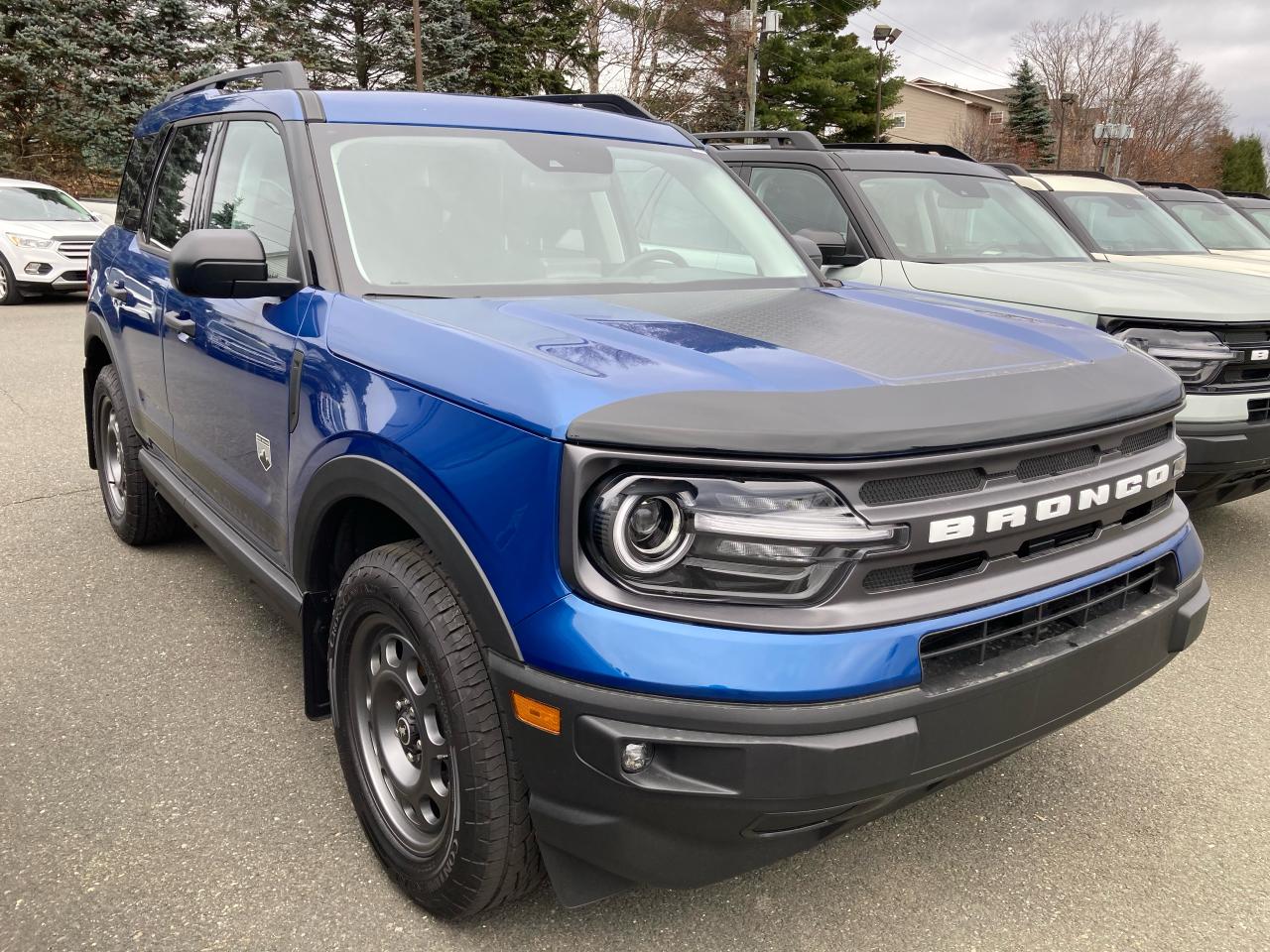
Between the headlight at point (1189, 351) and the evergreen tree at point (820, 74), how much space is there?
3518cm

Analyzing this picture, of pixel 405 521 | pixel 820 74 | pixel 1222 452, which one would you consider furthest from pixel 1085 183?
pixel 820 74

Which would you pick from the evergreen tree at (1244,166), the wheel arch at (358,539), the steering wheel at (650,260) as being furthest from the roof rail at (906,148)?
the evergreen tree at (1244,166)

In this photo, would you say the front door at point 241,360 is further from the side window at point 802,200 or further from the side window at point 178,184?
the side window at point 802,200

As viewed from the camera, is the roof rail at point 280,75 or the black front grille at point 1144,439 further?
the roof rail at point 280,75

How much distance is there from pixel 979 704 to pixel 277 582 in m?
1.97

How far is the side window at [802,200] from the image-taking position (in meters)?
6.00

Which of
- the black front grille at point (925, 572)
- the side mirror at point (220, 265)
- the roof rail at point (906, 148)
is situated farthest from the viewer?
the roof rail at point (906, 148)

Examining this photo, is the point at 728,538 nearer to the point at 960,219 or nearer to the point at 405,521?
the point at 405,521

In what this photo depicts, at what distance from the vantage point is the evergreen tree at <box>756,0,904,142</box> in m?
38.5

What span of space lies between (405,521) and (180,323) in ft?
5.65

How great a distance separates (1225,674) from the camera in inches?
149

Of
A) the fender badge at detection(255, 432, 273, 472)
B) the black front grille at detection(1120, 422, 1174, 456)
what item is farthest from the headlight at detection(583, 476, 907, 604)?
the fender badge at detection(255, 432, 273, 472)

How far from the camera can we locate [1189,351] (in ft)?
14.9

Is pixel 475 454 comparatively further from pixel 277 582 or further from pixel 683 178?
pixel 683 178
